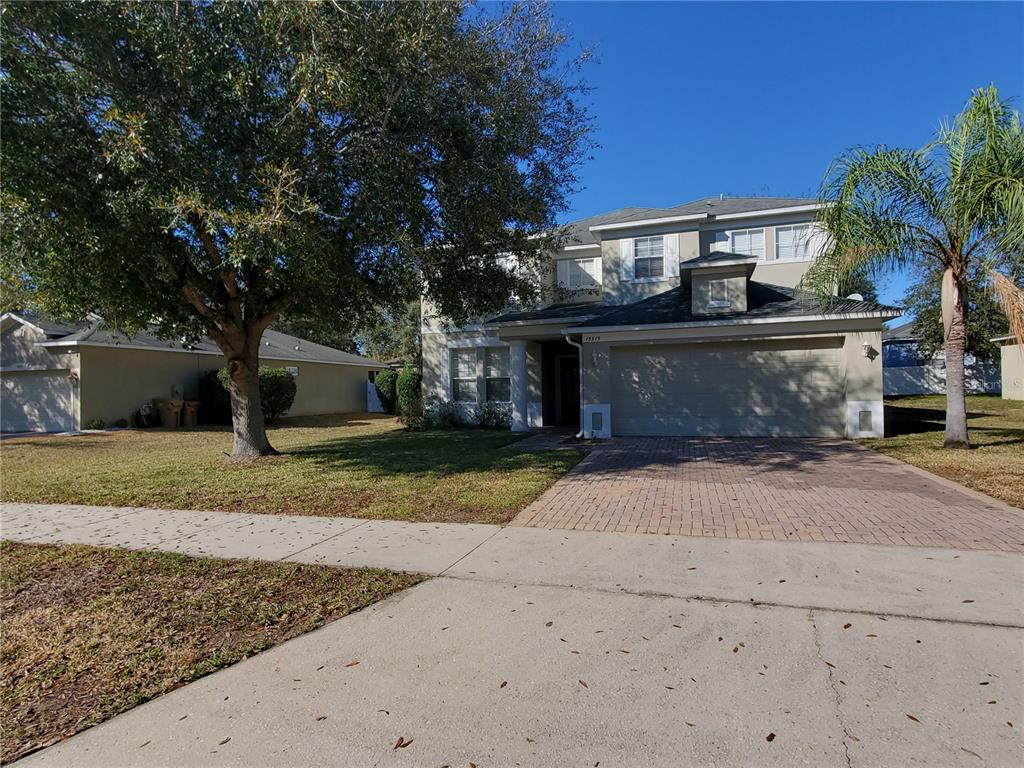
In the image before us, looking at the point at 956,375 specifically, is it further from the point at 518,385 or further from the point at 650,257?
the point at 518,385

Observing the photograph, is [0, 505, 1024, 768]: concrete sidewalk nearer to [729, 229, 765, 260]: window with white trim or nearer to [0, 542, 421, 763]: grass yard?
[0, 542, 421, 763]: grass yard

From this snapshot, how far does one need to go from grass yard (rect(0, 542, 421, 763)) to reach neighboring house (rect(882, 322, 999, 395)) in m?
32.8

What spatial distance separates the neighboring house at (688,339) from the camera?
1314 cm

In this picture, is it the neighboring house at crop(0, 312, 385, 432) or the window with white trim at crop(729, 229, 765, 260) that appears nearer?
the window with white trim at crop(729, 229, 765, 260)

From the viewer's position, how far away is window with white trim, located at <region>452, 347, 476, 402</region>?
61.5 feet

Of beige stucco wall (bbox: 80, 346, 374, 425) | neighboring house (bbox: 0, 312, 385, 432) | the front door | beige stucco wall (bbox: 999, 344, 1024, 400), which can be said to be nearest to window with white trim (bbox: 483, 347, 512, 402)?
the front door

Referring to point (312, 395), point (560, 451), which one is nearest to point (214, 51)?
point (560, 451)

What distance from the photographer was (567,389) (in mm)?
18672

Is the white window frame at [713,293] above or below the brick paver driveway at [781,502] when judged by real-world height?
above

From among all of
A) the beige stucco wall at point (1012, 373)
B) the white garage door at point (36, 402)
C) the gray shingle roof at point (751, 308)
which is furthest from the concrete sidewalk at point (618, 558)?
the beige stucco wall at point (1012, 373)

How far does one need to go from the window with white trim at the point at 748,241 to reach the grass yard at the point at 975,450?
6.15 metres

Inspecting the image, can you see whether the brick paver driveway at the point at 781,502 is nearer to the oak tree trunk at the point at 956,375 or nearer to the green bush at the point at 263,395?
the oak tree trunk at the point at 956,375

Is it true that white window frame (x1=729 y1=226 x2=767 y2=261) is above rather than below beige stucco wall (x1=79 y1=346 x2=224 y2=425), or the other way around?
above

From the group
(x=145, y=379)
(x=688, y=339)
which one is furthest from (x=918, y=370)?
(x=145, y=379)
